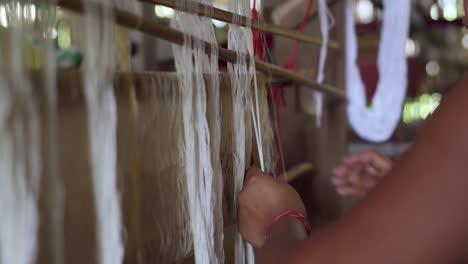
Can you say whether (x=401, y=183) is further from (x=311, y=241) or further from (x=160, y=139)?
(x=160, y=139)

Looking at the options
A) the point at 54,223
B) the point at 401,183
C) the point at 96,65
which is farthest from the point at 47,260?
the point at 401,183

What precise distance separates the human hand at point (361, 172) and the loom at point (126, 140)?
14cm

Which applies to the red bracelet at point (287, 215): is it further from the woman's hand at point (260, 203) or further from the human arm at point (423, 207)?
the human arm at point (423, 207)

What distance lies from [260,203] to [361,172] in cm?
22

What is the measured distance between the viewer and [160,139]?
0.44 m

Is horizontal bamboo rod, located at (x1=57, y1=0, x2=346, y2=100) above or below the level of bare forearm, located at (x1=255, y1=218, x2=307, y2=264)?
above

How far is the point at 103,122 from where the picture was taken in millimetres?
337

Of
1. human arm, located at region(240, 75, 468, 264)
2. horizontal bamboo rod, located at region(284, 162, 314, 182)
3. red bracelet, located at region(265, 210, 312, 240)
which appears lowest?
horizontal bamboo rod, located at region(284, 162, 314, 182)

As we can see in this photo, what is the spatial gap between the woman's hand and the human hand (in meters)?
0.17

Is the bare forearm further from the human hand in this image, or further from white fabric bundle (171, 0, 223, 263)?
the human hand

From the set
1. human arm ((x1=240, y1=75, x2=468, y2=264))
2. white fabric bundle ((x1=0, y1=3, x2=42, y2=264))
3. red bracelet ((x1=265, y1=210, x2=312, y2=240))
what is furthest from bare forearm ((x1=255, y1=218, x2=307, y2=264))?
white fabric bundle ((x1=0, y1=3, x2=42, y2=264))

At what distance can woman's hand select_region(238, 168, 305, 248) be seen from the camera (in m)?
0.50

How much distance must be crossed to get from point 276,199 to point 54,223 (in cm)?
24

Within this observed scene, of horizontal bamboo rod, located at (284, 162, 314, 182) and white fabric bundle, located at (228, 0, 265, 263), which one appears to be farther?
horizontal bamboo rod, located at (284, 162, 314, 182)
